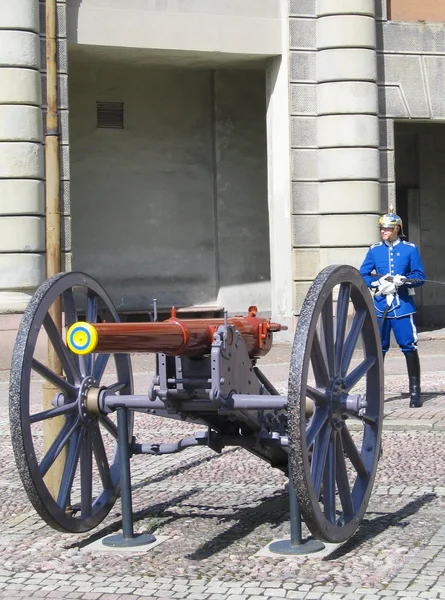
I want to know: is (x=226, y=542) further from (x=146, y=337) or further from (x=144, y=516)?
(x=146, y=337)

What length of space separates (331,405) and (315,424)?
0.52 feet

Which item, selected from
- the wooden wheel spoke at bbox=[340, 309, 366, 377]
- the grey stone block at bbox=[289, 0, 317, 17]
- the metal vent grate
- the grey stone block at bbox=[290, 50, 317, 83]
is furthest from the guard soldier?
the metal vent grate

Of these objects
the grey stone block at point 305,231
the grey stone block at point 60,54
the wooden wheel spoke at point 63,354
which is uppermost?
the grey stone block at point 60,54

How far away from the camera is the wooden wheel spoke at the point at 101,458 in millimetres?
6289

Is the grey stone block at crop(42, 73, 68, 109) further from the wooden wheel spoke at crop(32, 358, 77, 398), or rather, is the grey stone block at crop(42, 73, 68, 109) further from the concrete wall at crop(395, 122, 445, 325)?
the wooden wheel spoke at crop(32, 358, 77, 398)

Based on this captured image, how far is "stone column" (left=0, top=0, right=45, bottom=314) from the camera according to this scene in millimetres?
14625

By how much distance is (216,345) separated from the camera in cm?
557

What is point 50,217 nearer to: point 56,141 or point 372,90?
point 56,141

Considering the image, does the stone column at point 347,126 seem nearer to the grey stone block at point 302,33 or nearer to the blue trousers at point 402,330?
the grey stone block at point 302,33

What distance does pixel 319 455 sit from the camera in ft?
18.1

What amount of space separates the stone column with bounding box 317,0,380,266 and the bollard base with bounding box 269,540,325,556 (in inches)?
416

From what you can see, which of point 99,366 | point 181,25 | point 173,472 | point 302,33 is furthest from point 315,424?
point 302,33

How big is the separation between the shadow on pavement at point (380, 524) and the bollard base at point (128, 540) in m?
0.96

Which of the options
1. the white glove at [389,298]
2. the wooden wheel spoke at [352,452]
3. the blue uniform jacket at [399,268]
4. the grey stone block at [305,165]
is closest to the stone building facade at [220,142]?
the grey stone block at [305,165]
